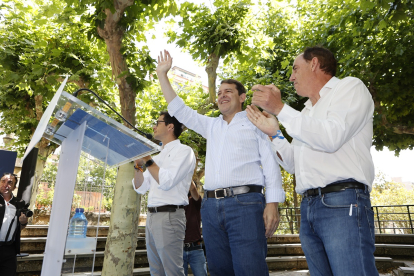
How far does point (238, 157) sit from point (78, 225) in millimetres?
1128

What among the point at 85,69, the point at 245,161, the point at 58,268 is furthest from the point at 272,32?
the point at 58,268

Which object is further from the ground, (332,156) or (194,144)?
(194,144)

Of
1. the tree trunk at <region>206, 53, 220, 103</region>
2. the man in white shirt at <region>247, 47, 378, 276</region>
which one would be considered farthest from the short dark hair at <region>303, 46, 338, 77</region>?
the tree trunk at <region>206, 53, 220, 103</region>

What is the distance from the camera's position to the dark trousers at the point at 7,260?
4227 mm

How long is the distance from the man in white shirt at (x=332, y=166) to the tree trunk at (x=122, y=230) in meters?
3.13

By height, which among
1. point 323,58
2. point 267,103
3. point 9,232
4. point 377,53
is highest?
point 377,53

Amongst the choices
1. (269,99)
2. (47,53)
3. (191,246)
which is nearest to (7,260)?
(191,246)

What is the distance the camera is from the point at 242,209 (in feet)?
6.82

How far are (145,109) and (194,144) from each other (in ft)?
7.25

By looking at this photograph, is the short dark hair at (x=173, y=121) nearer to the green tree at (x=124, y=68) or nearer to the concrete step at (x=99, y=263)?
the green tree at (x=124, y=68)

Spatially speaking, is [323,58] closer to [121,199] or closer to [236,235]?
[236,235]

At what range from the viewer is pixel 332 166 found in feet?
5.39

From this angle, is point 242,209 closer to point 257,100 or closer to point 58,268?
point 257,100

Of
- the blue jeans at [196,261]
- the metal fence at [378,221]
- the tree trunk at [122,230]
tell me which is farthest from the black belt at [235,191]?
the metal fence at [378,221]
